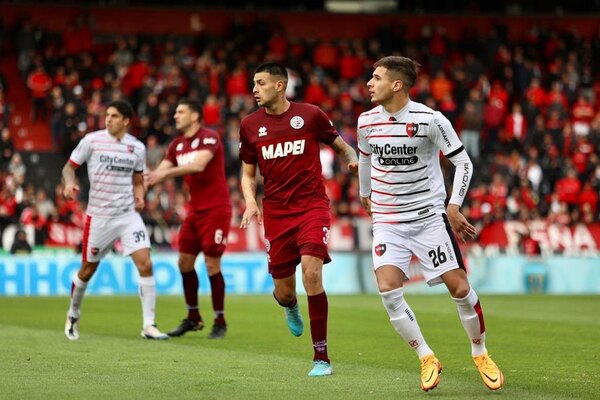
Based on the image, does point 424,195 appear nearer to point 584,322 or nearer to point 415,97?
point 584,322

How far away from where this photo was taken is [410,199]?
9508 mm

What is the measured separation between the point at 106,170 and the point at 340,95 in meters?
19.8

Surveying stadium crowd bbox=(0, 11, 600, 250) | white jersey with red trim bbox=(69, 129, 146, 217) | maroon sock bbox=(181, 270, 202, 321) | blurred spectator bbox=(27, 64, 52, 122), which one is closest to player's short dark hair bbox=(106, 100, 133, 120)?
white jersey with red trim bbox=(69, 129, 146, 217)

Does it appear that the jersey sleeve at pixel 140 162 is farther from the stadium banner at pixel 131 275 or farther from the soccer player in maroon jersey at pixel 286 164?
the stadium banner at pixel 131 275

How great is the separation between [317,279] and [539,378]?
6.66 feet

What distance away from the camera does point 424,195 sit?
31.2ft

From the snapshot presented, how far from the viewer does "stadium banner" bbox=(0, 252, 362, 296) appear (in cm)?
2303

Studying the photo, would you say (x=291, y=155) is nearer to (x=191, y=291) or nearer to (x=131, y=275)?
(x=191, y=291)

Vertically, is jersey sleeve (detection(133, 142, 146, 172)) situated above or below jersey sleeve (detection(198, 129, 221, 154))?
below

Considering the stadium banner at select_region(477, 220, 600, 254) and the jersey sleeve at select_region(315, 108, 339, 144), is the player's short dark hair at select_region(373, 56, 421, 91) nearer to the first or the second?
the jersey sleeve at select_region(315, 108, 339, 144)

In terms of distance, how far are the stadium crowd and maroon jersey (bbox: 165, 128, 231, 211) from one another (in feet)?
36.4

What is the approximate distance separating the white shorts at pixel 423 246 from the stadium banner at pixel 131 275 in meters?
14.3

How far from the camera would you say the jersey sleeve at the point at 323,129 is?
10758 millimetres

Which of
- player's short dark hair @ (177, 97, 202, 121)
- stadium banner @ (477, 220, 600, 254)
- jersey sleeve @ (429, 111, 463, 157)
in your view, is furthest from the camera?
stadium banner @ (477, 220, 600, 254)
